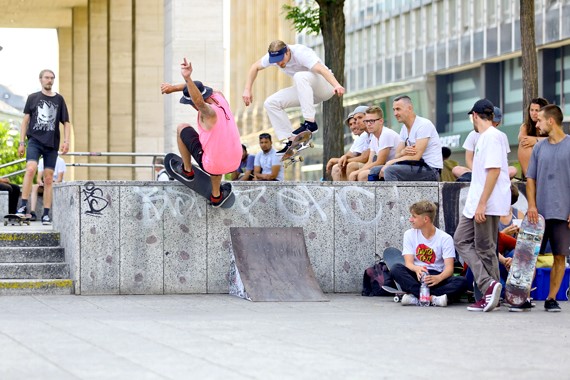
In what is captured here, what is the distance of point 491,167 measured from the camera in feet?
39.8

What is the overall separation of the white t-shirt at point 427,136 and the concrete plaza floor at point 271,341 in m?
2.23

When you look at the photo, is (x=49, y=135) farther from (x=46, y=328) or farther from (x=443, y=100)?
(x=443, y=100)

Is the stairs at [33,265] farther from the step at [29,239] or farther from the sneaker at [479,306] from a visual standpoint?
the sneaker at [479,306]

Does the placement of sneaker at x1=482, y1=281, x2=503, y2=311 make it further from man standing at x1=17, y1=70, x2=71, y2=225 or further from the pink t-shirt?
man standing at x1=17, y1=70, x2=71, y2=225

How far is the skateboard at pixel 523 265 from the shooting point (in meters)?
12.1

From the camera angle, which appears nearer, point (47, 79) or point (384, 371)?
point (384, 371)

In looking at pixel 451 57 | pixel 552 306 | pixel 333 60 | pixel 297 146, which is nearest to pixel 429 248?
pixel 552 306

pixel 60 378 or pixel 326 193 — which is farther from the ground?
pixel 326 193

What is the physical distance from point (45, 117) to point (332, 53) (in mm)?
5529

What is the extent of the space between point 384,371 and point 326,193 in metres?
6.88

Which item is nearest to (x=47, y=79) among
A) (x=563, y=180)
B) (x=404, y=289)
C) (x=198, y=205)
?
(x=198, y=205)

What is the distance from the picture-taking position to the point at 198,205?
14078 mm

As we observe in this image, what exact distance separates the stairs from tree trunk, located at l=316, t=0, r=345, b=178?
6.33m

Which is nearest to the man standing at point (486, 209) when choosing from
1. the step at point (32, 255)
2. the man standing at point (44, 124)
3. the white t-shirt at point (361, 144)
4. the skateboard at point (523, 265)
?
the skateboard at point (523, 265)
